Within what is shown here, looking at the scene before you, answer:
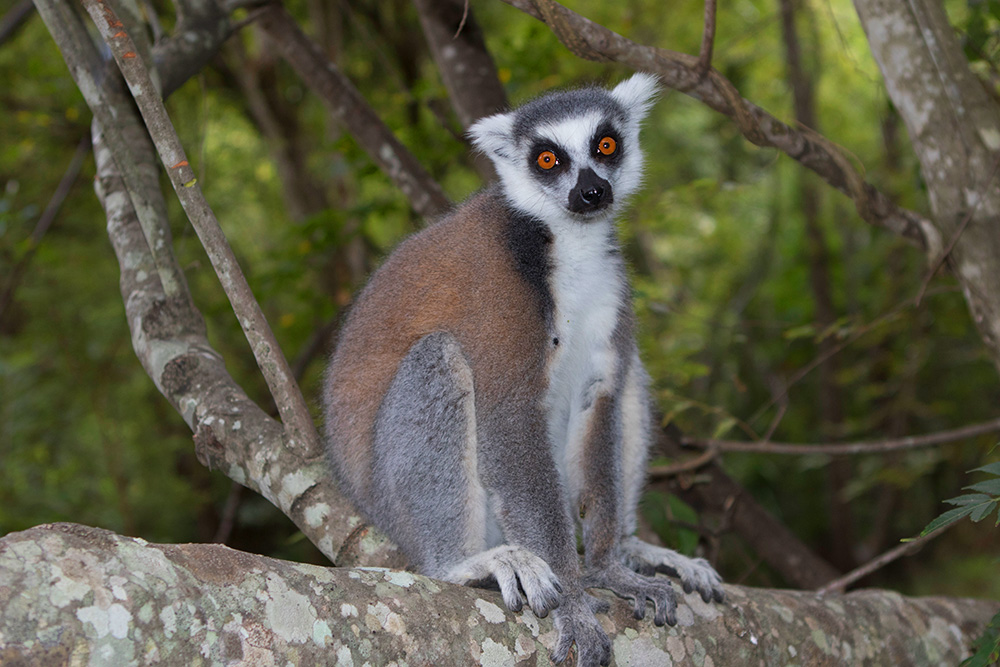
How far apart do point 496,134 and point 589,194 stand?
728 mm

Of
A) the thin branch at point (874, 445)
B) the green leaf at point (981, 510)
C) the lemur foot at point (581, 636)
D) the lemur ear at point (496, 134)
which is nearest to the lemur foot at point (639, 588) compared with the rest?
the lemur foot at point (581, 636)

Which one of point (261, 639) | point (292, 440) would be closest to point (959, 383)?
point (292, 440)

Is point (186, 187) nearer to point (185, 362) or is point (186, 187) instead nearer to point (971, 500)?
point (185, 362)

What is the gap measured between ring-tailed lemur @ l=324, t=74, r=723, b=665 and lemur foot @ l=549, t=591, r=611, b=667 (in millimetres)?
51

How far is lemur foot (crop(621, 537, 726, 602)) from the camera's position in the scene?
313 centimetres

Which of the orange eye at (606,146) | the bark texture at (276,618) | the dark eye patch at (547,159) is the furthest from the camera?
the orange eye at (606,146)

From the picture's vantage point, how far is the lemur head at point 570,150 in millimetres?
3793

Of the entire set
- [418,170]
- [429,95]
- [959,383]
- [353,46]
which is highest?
[353,46]

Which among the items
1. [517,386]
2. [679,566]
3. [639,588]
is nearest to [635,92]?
[517,386]

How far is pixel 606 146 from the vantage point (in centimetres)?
405

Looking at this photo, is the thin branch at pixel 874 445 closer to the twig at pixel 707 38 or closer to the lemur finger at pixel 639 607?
the lemur finger at pixel 639 607

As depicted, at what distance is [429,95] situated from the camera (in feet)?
18.4

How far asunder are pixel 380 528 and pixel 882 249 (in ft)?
26.5

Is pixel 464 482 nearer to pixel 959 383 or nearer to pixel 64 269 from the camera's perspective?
pixel 64 269
